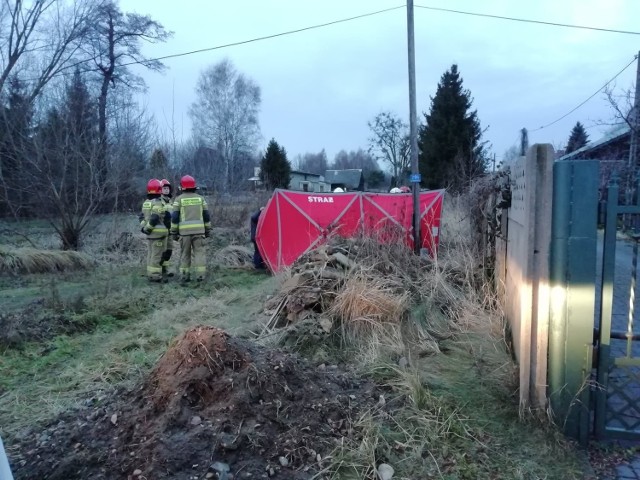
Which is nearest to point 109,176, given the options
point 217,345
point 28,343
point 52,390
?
point 28,343

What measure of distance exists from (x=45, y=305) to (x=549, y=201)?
6594 mm

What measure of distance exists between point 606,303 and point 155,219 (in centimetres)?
802

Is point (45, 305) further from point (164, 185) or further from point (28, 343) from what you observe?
point (164, 185)

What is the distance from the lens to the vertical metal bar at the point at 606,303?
2990 mm

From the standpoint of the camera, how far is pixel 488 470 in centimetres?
288

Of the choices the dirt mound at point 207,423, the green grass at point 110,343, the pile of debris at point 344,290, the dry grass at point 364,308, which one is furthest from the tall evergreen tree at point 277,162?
the dirt mound at point 207,423

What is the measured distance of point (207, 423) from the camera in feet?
9.69

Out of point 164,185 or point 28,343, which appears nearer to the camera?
point 28,343

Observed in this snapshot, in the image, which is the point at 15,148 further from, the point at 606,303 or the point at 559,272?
the point at 606,303

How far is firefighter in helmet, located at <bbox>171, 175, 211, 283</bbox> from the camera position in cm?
930

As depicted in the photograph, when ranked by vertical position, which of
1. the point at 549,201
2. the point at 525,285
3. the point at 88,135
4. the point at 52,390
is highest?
the point at 88,135

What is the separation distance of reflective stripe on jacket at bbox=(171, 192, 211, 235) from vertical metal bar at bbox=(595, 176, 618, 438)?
7510mm

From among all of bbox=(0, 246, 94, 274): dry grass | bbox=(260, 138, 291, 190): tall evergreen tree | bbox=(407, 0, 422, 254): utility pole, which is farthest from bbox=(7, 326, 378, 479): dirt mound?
bbox=(260, 138, 291, 190): tall evergreen tree

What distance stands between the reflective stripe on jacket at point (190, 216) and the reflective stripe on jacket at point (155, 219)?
0.21m
